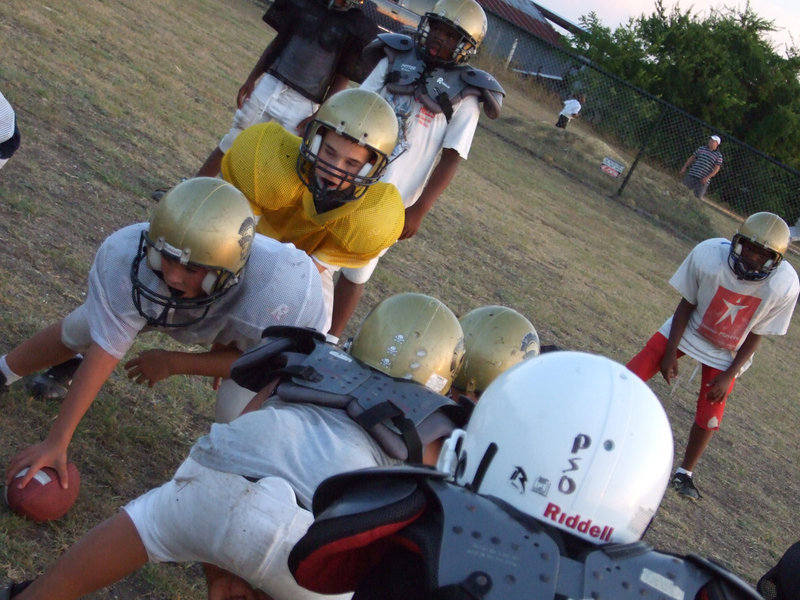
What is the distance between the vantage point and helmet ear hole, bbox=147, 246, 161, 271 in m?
2.65

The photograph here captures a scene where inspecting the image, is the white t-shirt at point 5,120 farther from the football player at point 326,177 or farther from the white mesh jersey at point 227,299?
the white mesh jersey at point 227,299

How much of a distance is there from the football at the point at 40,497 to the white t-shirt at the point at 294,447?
26.1 inches

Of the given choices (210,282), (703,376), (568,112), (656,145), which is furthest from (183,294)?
(568,112)

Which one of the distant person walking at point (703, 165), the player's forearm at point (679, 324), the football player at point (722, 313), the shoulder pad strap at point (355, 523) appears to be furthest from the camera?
the distant person walking at point (703, 165)

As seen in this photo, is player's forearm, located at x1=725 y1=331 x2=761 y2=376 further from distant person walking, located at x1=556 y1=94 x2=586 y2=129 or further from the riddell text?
distant person walking, located at x1=556 y1=94 x2=586 y2=129

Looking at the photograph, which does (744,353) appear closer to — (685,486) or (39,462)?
(685,486)

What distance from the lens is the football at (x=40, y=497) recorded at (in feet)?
8.50

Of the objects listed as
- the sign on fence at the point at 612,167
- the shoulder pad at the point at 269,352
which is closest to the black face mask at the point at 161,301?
the shoulder pad at the point at 269,352

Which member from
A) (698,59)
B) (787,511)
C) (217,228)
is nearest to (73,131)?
(217,228)

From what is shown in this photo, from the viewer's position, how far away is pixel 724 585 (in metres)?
1.48

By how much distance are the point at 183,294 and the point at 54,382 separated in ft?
2.73

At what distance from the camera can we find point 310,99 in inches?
216

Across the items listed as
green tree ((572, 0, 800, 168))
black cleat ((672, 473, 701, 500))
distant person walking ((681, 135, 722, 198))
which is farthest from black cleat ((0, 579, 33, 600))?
green tree ((572, 0, 800, 168))

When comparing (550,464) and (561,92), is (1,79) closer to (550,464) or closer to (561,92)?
(550,464)
